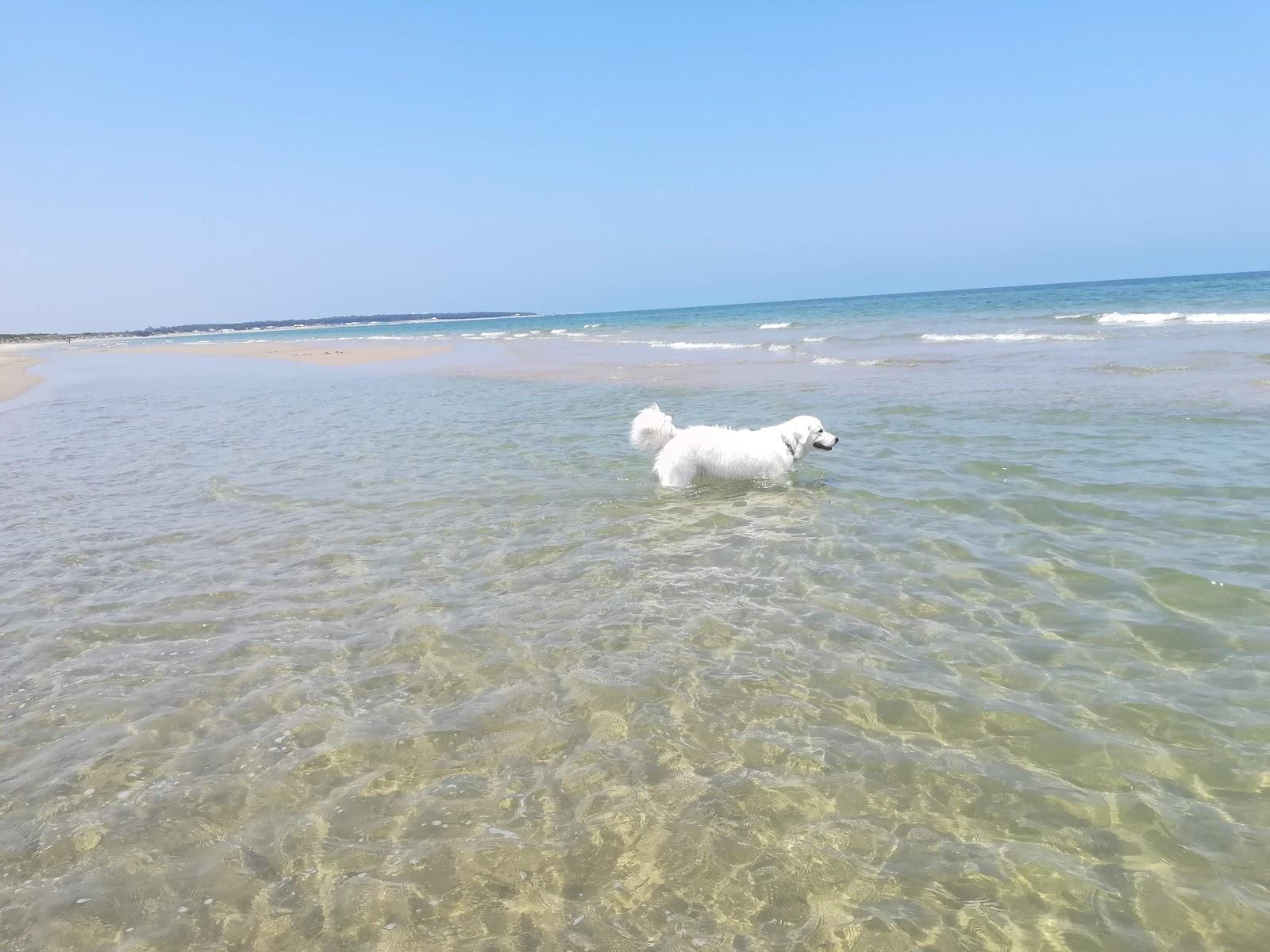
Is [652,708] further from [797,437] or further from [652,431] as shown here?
[797,437]

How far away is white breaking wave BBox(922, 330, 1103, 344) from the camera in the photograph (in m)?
24.1

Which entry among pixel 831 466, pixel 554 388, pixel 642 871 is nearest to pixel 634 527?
pixel 831 466

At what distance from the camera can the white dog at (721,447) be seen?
8148mm

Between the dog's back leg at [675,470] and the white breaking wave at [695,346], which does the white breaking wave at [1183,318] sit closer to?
the white breaking wave at [695,346]

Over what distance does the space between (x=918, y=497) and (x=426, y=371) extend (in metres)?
21.4

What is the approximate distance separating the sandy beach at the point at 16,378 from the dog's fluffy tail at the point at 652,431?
21350 mm

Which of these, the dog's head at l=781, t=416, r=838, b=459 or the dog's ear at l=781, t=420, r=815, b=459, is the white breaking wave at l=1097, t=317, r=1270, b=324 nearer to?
the dog's head at l=781, t=416, r=838, b=459

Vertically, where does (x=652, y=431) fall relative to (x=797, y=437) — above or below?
above

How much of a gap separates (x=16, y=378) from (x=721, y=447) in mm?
31323

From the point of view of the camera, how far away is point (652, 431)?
830 centimetres

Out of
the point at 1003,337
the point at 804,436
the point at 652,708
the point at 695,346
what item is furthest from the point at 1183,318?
the point at 652,708

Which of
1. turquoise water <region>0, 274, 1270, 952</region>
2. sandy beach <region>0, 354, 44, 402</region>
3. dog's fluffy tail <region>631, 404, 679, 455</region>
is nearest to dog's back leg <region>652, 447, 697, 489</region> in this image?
dog's fluffy tail <region>631, 404, 679, 455</region>

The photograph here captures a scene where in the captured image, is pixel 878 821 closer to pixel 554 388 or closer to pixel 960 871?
pixel 960 871

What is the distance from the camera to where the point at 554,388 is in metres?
18.4
